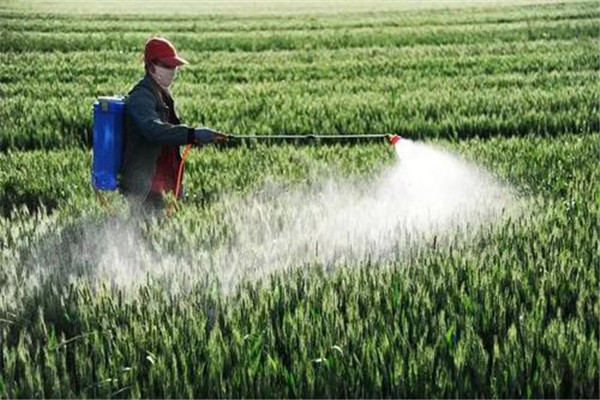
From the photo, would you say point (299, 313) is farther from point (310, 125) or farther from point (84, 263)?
point (310, 125)

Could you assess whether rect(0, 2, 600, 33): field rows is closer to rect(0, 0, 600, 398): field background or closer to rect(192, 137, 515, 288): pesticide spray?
rect(0, 0, 600, 398): field background

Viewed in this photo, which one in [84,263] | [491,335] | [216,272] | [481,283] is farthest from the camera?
[84,263]

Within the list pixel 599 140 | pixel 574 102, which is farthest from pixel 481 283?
pixel 574 102

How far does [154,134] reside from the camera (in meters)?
5.77

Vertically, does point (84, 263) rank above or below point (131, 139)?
below

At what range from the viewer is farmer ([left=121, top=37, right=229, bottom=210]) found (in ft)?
18.9

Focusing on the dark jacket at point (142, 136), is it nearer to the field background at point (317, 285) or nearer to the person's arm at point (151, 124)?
the person's arm at point (151, 124)

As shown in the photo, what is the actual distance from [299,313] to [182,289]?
0.70 metres

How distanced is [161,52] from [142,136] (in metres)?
0.55

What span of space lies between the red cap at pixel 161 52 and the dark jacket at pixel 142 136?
0.47 feet

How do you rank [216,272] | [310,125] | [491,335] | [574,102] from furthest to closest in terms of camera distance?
1. [574,102]
2. [310,125]
3. [216,272]
4. [491,335]

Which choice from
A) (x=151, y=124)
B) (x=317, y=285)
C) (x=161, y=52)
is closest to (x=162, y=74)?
(x=161, y=52)

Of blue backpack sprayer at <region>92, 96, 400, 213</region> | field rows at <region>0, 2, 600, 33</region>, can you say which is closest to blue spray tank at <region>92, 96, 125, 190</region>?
blue backpack sprayer at <region>92, 96, 400, 213</region>

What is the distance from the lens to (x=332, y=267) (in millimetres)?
4406
